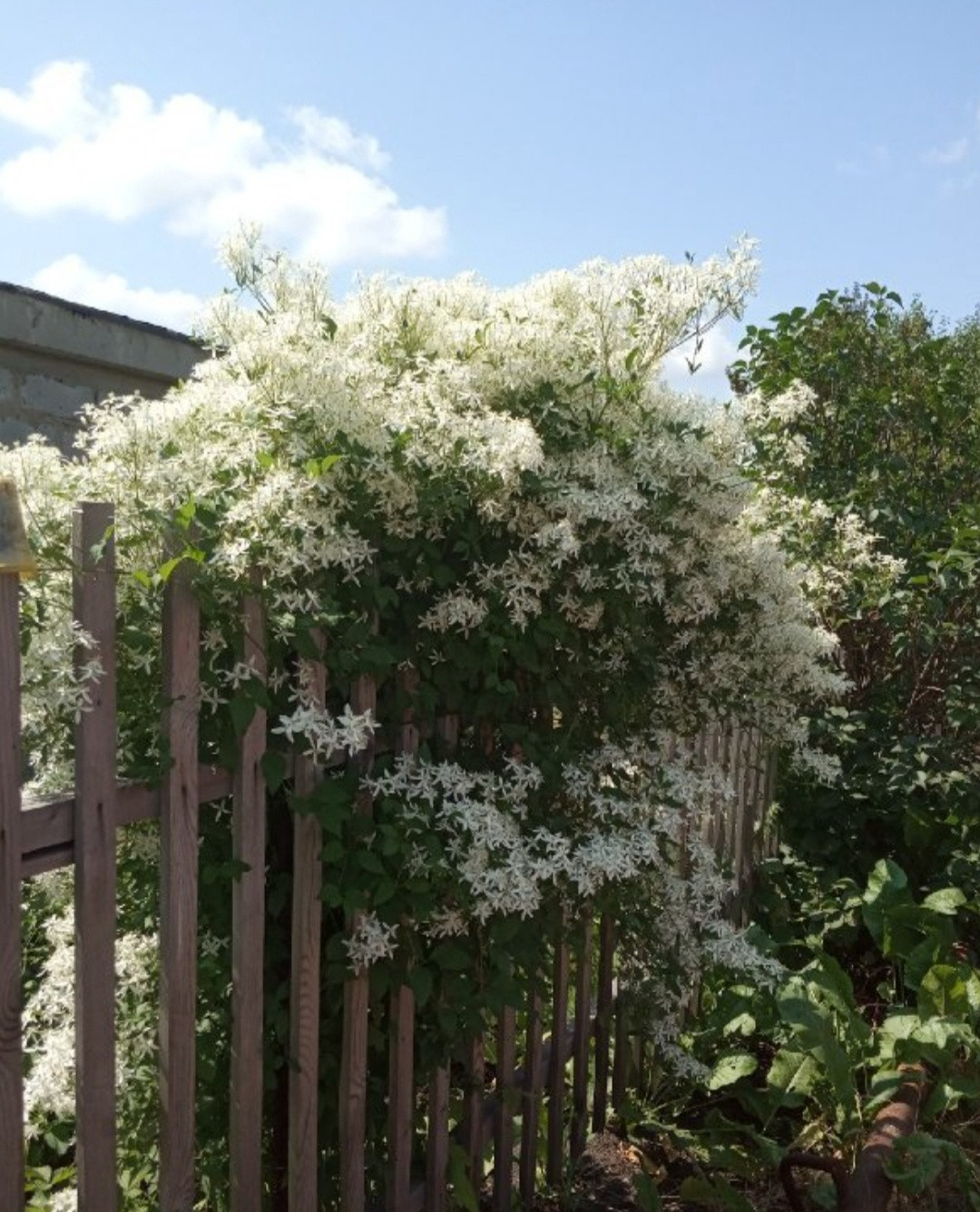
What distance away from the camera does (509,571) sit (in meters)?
2.48

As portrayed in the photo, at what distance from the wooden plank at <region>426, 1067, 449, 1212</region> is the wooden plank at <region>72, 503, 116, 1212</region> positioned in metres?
0.95

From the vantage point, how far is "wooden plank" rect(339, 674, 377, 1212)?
2.54 m

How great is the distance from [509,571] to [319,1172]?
1268 millimetres

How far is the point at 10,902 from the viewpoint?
1801mm

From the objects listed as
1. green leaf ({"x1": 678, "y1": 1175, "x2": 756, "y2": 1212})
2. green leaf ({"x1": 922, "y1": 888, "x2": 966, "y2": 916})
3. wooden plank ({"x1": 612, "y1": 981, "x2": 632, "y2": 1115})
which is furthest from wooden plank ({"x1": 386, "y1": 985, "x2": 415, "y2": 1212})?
green leaf ({"x1": 922, "y1": 888, "x2": 966, "y2": 916})

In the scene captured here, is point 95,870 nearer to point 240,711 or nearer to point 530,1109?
point 240,711

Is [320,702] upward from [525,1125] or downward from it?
upward

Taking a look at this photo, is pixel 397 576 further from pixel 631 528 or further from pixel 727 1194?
pixel 727 1194

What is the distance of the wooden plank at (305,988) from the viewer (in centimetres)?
235

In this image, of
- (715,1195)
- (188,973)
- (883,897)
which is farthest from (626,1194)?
(188,973)

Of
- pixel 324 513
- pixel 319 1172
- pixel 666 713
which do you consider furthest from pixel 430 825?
pixel 666 713

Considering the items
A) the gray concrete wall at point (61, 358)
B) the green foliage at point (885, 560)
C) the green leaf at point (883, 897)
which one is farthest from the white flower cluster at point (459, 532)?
the gray concrete wall at point (61, 358)

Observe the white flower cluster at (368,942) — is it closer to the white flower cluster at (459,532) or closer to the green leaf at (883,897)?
Answer: the white flower cluster at (459,532)

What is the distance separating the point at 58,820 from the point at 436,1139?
139cm
